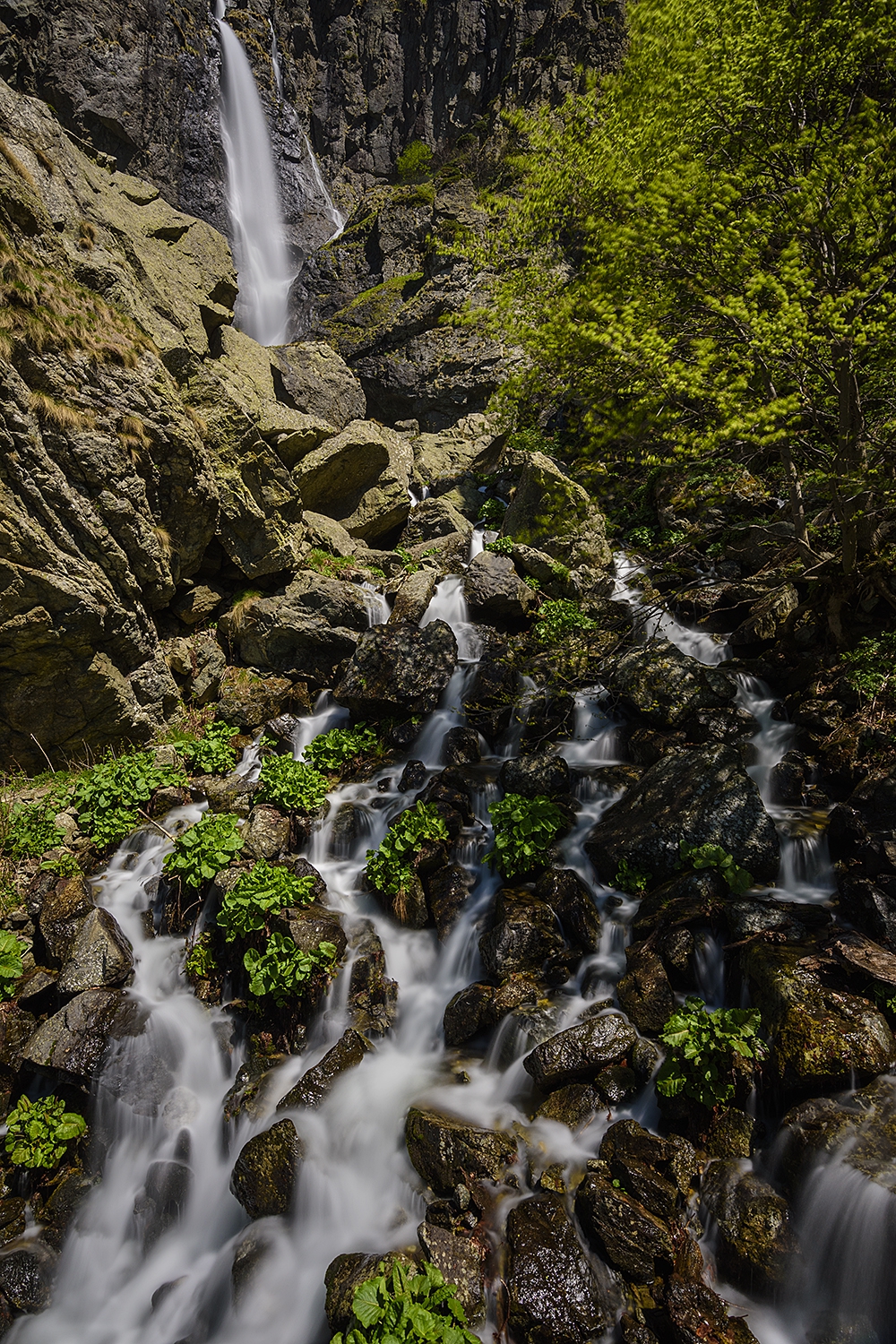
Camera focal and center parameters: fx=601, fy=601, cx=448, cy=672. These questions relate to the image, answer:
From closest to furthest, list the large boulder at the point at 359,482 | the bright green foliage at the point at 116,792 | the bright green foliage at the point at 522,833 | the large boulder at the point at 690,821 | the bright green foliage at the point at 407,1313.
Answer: the bright green foliage at the point at 407,1313
the large boulder at the point at 690,821
the bright green foliage at the point at 522,833
the bright green foliage at the point at 116,792
the large boulder at the point at 359,482

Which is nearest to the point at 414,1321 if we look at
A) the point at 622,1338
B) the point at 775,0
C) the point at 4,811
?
the point at 622,1338

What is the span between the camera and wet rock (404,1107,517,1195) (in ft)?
15.2

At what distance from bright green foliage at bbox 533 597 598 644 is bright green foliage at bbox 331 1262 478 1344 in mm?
8663

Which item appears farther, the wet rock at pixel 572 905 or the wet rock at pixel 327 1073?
the wet rock at pixel 572 905

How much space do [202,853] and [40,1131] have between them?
282cm

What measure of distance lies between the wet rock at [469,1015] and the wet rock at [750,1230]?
2.25 metres

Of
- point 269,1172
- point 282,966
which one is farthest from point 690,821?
point 269,1172

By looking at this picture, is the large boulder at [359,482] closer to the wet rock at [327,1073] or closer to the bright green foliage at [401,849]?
the bright green foliage at [401,849]

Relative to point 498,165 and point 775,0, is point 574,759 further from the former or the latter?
point 498,165

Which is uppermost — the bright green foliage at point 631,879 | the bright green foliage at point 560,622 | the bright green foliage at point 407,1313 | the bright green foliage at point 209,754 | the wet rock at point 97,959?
the bright green foliage at point 560,622

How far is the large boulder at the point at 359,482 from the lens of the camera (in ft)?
53.8

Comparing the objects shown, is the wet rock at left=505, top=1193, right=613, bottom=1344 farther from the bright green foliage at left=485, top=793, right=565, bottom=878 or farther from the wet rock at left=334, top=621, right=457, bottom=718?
the wet rock at left=334, top=621, right=457, bottom=718

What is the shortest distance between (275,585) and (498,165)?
73.3 feet

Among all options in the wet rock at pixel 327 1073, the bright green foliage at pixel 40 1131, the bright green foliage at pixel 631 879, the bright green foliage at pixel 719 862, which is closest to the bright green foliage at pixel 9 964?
the bright green foliage at pixel 40 1131
